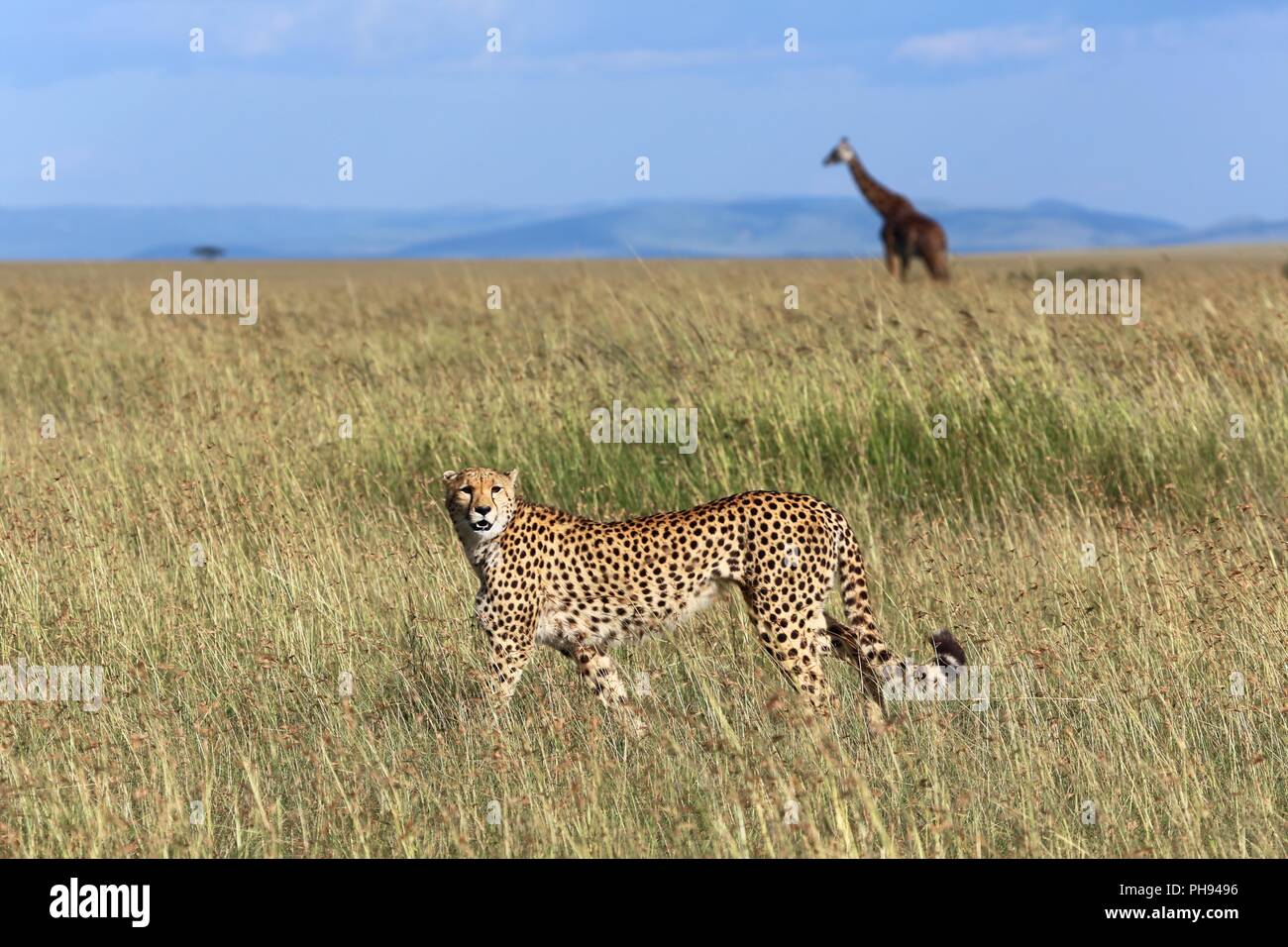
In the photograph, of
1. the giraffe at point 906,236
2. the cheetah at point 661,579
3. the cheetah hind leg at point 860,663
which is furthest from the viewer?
the giraffe at point 906,236

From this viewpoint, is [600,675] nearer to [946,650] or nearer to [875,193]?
[946,650]

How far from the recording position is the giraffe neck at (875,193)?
67.6 feet

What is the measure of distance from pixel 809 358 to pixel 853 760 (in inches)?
206

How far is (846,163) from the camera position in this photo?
72.2ft

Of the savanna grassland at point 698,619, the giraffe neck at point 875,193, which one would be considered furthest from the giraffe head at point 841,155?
the savanna grassland at point 698,619

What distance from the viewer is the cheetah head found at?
4.97 m

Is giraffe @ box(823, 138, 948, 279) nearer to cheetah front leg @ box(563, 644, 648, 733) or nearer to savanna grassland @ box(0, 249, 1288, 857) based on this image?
savanna grassland @ box(0, 249, 1288, 857)

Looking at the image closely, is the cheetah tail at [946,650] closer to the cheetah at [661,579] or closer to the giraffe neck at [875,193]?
the cheetah at [661,579]

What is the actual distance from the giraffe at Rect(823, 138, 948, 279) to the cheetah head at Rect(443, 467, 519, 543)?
15046mm

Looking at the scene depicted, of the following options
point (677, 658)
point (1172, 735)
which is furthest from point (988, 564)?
point (1172, 735)

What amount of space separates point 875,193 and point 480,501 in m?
16.9

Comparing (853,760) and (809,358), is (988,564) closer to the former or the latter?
(853,760)

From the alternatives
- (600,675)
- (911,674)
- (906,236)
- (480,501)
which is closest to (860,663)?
(911,674)

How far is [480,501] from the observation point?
4.98 meters
